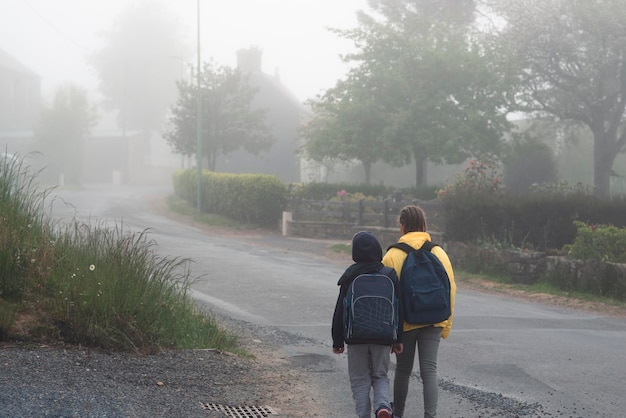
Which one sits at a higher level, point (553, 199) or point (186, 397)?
point (553, 199)

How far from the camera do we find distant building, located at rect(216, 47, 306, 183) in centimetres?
5428

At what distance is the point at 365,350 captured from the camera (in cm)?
553

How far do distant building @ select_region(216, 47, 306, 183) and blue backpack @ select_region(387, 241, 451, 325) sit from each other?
1913 inches

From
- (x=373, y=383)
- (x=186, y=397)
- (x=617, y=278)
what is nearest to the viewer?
(x=373, y=383)

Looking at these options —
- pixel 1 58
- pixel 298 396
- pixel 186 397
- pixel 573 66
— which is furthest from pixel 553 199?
pixel 1 58

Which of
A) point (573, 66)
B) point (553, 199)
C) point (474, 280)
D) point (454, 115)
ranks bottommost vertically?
point (474, 280)

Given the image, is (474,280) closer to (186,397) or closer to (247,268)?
(247,268)

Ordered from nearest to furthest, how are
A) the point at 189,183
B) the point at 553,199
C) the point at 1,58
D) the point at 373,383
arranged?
1. the point at 373,383
2. the point at 553,199
3. the point at 189,183
4. the point at 1,58

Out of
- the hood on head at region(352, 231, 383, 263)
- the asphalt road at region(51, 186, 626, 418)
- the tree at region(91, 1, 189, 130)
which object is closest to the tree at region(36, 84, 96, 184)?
the tree at region(91, 1, 189, 130)

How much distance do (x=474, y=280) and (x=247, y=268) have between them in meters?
5.08

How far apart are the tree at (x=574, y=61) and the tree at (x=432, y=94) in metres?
1.94

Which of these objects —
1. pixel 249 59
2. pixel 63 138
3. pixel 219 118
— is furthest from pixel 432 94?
pixel 63 138

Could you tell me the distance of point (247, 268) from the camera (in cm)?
1775

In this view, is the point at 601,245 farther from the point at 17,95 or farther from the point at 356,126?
the point at 17,95
